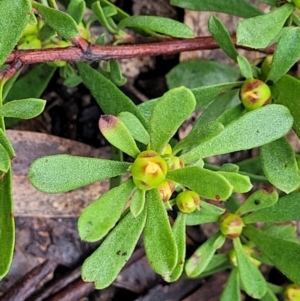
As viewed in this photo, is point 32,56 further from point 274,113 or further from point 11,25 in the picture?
point 274,113

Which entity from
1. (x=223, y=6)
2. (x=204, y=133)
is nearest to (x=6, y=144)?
(x=204, y=133)

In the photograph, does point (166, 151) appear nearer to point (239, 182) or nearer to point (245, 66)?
point (239, 182)

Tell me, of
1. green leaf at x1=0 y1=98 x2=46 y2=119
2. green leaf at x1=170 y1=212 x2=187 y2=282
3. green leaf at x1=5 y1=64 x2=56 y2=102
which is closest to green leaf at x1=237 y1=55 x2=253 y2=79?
green leaf at x1=170 y1=212 x2=187 y2=282

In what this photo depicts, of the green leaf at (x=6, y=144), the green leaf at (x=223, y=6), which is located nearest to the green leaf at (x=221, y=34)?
the green leaf at (x=223, y=6)

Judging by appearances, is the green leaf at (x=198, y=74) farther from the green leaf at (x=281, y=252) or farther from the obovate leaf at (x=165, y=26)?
the green leaf at (x=281, y=252)

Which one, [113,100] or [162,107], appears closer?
[162,107]

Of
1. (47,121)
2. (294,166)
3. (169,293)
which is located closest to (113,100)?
(294,166)

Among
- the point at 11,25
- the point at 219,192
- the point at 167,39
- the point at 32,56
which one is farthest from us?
the point at 167,39
